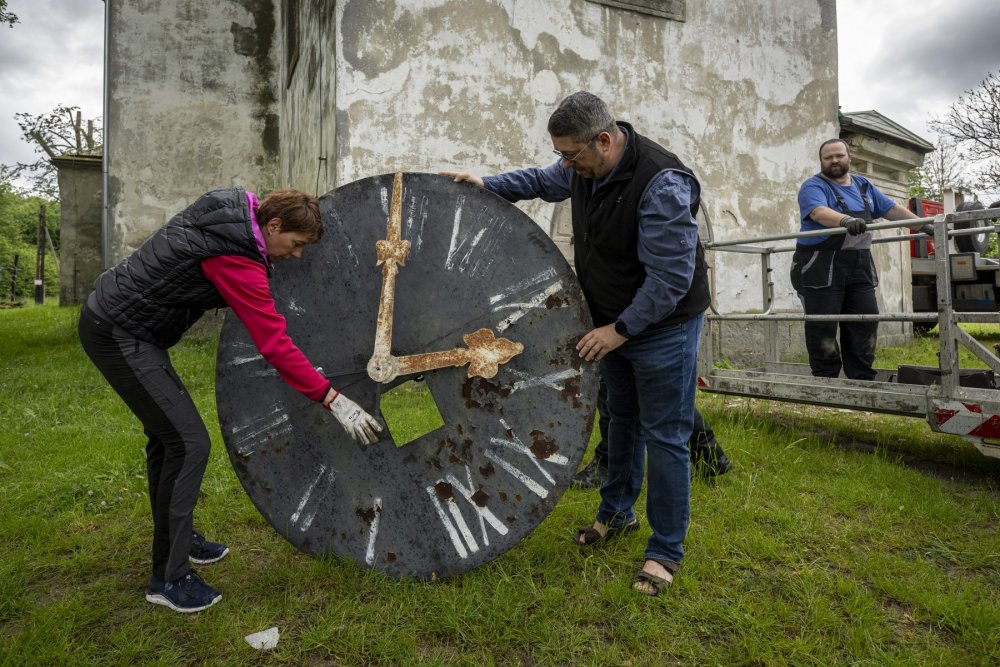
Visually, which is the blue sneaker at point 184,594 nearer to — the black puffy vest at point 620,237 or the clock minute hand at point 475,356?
the clock minute hand at point 475,356

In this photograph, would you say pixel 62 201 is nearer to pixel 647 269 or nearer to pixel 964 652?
pixel 647 269

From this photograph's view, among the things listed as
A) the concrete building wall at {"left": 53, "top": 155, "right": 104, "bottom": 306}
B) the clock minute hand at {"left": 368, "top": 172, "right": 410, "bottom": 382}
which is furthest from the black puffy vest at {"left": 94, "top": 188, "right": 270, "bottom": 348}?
the concrete building wall at {"left": 53, "top": 155, "right": 104, "bottom": 306}

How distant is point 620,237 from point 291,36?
7846mm

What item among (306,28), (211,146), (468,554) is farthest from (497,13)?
(468,554)

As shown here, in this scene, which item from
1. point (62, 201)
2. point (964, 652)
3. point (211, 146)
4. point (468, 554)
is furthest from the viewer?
point (62, 201)

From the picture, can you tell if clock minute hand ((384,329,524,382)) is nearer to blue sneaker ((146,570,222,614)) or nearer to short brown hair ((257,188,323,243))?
short brown hair ((257,188,323,243))

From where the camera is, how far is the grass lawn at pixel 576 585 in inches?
82.4

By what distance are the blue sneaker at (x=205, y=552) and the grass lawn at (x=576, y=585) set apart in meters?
0.04

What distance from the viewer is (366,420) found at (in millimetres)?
2223

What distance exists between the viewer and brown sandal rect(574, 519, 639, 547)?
2.80m

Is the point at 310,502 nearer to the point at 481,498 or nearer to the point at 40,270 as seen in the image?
the point at 481,498

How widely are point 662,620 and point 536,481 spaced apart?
0.66m

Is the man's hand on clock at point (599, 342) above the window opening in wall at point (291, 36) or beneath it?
beneath

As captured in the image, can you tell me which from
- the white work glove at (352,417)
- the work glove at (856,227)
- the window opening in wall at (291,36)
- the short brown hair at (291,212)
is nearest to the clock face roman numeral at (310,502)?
the white work glove at (352,417)
